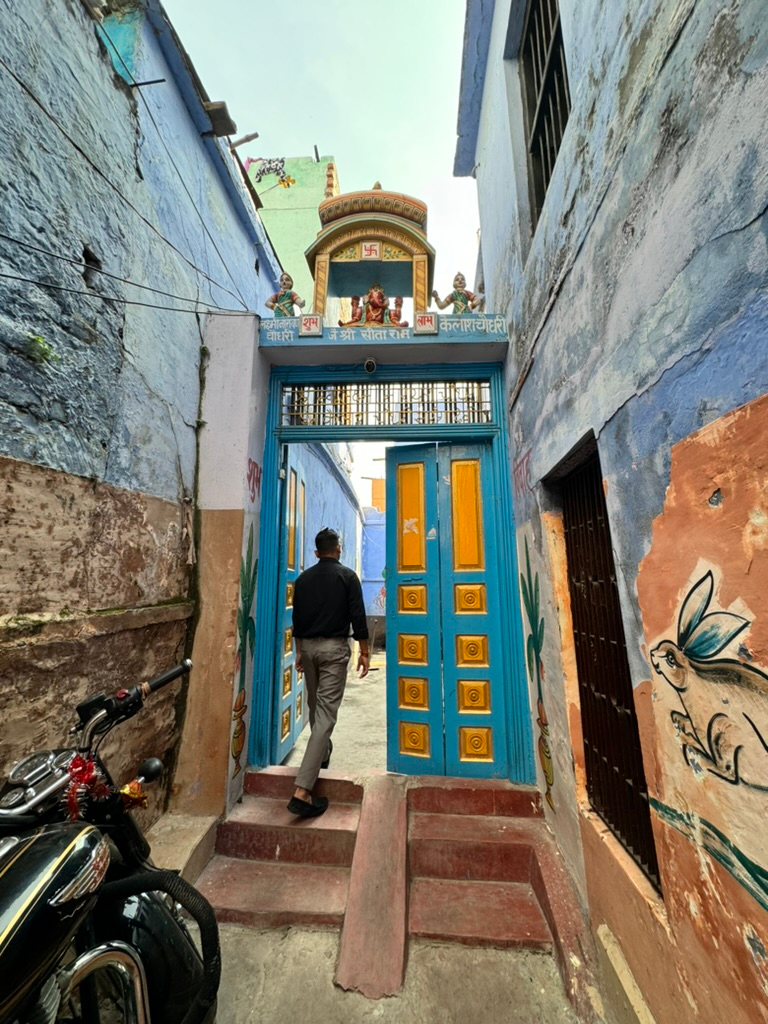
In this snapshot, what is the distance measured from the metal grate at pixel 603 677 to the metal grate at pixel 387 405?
1499 mm

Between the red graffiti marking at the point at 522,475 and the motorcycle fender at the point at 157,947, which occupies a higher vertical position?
the red graffiti marking at the point at 522,475

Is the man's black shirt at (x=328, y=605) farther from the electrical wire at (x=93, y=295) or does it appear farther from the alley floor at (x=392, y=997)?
the electrical wire at (x=93, y=295)

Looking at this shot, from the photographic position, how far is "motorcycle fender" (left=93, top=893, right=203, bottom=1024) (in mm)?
1524

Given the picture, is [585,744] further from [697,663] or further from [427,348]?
[427,348]

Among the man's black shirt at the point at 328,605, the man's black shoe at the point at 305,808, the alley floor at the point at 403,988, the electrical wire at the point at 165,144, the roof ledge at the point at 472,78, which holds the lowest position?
the alley floor at the point at 403,988

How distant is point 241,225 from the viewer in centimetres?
452

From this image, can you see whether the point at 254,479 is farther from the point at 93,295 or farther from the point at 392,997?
the point at 392,997

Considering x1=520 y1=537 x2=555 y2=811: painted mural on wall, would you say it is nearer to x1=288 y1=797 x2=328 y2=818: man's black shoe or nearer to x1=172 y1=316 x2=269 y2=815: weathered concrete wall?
x1=288 y1=797 x2=328 y2=818: man's black shoe

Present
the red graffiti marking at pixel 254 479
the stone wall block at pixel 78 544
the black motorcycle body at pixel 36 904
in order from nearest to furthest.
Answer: the black motorcycle body at pixel 36 904
the stone wall block at pixel 78 544
the red graffiti marking at pixel 254 479

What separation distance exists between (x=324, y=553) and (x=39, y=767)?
7.34 feet

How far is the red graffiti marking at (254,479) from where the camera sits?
11.3 ft

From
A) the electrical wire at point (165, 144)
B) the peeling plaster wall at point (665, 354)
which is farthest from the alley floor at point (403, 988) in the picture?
the electrical wire at point (165, 144)

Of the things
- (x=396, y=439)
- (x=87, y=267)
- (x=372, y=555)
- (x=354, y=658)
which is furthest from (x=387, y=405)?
(x=372, y=555)

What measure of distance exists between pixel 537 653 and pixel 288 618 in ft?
7.07
